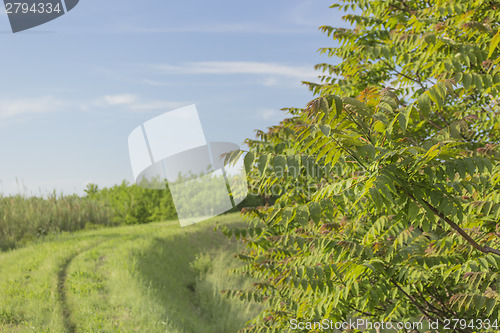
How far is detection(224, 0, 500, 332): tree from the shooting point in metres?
2.82

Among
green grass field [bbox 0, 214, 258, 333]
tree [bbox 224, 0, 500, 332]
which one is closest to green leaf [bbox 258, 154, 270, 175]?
tree [bbox 224, 0, 500, 332]

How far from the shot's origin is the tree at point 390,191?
2.82 meters

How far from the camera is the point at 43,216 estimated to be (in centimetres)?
1802

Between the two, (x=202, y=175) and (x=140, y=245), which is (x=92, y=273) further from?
(x=202, y=175)

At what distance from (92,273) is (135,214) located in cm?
1171

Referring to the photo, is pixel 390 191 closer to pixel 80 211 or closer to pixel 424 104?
pixel 424 104

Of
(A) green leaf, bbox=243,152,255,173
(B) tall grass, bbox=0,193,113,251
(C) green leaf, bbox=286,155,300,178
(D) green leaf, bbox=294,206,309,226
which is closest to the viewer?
(A) green leaf, bbox=243,152,255,173

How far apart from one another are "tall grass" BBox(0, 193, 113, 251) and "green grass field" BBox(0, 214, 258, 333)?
1386mm

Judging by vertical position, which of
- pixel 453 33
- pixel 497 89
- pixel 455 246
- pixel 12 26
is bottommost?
pixel 455 246

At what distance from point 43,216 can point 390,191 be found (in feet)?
59.3

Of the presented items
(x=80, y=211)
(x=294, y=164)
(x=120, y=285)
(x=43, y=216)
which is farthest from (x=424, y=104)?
(x=80, y=211)

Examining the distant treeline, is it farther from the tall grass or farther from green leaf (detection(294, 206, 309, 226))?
green leaf (detection(294, 206, 309, 226))

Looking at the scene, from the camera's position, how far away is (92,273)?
1116 cm

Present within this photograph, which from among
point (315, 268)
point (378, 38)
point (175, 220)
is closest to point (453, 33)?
point (378, 38)
